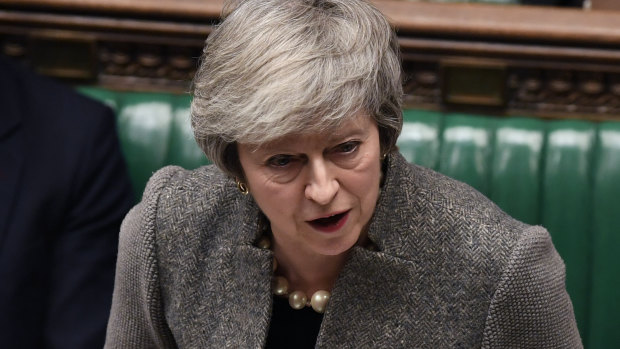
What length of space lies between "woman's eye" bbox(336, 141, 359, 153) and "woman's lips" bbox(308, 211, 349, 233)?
0.09 meters

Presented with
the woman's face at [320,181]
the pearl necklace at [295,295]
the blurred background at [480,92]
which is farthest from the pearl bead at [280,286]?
the blurred background at [480,92]

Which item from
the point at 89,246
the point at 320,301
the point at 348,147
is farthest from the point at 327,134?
the point at 89,246

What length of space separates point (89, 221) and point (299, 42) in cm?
82

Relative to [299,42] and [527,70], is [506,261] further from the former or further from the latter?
[527,70]

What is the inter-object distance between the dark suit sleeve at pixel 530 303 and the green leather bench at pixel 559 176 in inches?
16.6

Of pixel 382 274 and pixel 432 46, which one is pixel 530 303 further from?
pixel 432 46

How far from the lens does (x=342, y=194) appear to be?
112cm

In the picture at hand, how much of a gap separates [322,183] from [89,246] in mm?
774

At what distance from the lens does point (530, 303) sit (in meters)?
1.19

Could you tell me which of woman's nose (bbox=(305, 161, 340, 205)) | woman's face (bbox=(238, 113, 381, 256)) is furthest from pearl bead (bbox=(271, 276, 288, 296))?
woman's nose (bbox=(305, 161, 340, 205))

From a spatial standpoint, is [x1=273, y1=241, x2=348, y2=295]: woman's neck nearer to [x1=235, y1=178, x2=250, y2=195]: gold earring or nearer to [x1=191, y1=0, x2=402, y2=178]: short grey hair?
[x1=235, y1=178, x2=250, y2=195]: gold earring

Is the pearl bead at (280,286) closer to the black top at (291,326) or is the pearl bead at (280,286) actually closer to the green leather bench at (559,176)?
the black top at (291,326)

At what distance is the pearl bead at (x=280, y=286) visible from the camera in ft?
4.33

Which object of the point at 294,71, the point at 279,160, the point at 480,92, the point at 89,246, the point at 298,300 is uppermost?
the point at 294,71
